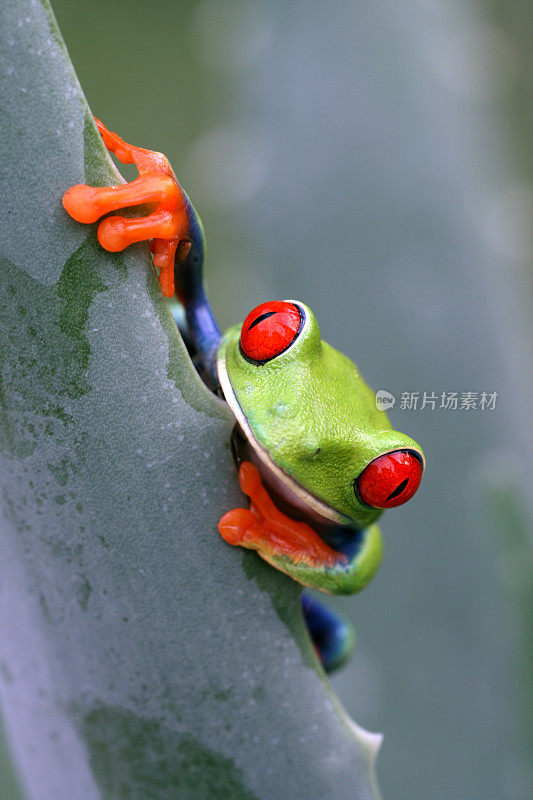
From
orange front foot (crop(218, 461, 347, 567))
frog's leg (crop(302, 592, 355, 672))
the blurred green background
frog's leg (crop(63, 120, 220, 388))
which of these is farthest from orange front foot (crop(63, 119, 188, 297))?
the blurred green background

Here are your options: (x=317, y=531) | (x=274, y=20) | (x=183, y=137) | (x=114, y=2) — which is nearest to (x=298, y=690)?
(x=317, y=531)

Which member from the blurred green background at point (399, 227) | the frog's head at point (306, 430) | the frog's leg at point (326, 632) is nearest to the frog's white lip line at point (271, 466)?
the frog's head at point (306, 430)

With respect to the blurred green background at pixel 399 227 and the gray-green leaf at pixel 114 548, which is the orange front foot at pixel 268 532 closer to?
the gray-green leaf at pixel 114 548

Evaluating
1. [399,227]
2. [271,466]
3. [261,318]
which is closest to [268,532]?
[271,466]

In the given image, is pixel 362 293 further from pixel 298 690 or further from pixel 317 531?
pixel 298 690

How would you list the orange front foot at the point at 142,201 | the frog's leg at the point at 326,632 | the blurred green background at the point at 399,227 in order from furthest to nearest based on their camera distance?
the blurred green background at the point at 399,227 < the frog's leg at the point at 326,632 < the orange front foot at the point at 142,201

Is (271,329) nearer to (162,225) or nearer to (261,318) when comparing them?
(261,318)
